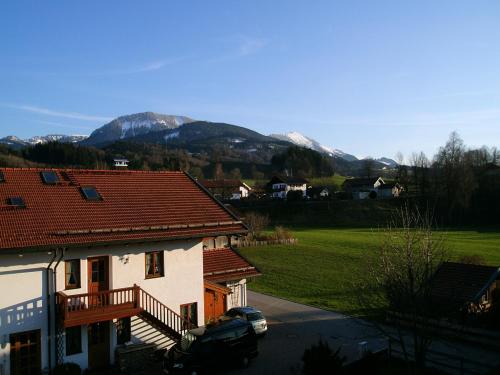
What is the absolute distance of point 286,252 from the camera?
52438mm

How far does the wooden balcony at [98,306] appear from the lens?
15859mm

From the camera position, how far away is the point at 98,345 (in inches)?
692

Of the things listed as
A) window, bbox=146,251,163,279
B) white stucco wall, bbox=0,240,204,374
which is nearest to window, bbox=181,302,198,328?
white stucco wall, bbox=0,240,204,374

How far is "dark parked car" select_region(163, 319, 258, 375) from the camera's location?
16406 millimetres

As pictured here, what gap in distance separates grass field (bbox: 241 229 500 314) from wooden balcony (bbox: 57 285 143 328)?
11477mm

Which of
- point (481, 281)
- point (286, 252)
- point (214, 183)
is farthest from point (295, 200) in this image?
point (481, 281)

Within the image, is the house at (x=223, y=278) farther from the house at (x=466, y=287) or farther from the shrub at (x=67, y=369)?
the house at (x=466, y=287)

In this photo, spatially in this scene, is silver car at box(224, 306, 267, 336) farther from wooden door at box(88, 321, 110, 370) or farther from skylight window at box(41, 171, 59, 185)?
skylight window at box(41, 171, 59, 185)

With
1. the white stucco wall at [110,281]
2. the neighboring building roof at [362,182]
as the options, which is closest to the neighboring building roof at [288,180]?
the neighboring building roof at [362,182]

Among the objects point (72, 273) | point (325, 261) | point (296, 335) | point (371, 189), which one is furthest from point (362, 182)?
point (72, 273)

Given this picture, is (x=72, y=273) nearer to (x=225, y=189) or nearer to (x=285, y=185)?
(x=225, y=189)

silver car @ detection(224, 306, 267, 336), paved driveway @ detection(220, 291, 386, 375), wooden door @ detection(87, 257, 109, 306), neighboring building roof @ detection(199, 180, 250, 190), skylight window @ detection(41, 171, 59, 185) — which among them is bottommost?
paved driveway @ detection(220, 291, 386, 375)

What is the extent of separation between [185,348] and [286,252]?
3640 cm

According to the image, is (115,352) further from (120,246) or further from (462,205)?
(462,205)
